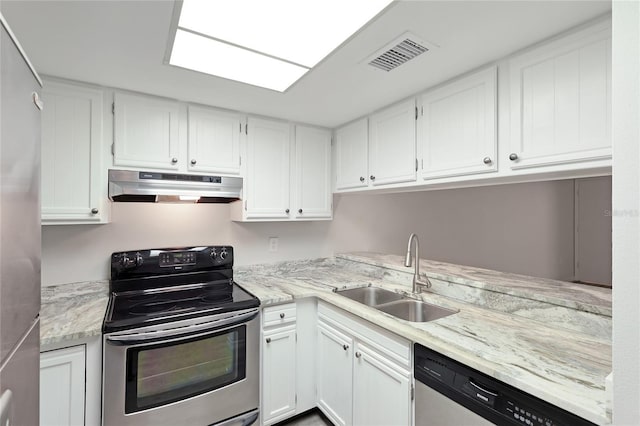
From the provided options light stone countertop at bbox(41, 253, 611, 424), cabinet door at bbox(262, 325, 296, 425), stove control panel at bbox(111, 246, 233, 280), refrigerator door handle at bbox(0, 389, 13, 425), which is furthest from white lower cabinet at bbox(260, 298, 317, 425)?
refrigerator door handle at bbox(0, 389, 13, 425)

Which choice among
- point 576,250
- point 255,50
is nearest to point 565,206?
point 576,250

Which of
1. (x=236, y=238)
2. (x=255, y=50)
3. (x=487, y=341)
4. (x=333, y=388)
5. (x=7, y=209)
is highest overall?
(x=255, y=50)

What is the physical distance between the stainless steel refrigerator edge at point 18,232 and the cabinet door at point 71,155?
114 cm

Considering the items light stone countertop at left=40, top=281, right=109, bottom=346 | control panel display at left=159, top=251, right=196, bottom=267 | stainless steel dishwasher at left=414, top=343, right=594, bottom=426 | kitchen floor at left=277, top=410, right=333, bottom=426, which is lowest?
kitchen floor at left=277, top=410, right=333, bottom=426

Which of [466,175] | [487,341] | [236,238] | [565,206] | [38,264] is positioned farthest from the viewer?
[565,206]

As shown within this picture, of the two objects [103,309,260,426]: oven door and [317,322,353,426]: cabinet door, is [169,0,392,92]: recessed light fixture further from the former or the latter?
[317,322,353,426]: cabinet door

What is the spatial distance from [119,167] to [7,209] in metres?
1.48

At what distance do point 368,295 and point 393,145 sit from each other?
3.76ft

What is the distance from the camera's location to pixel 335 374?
6.36ft

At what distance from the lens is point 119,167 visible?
1922mm

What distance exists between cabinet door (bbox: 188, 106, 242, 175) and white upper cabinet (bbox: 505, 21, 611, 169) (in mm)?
1817

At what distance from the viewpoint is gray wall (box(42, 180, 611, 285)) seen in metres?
2.07

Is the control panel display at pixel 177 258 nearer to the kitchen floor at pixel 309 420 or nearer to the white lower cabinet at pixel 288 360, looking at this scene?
the white lower cabinet at pixel 288 360

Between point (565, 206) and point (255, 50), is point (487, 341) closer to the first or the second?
point (255, 50)
